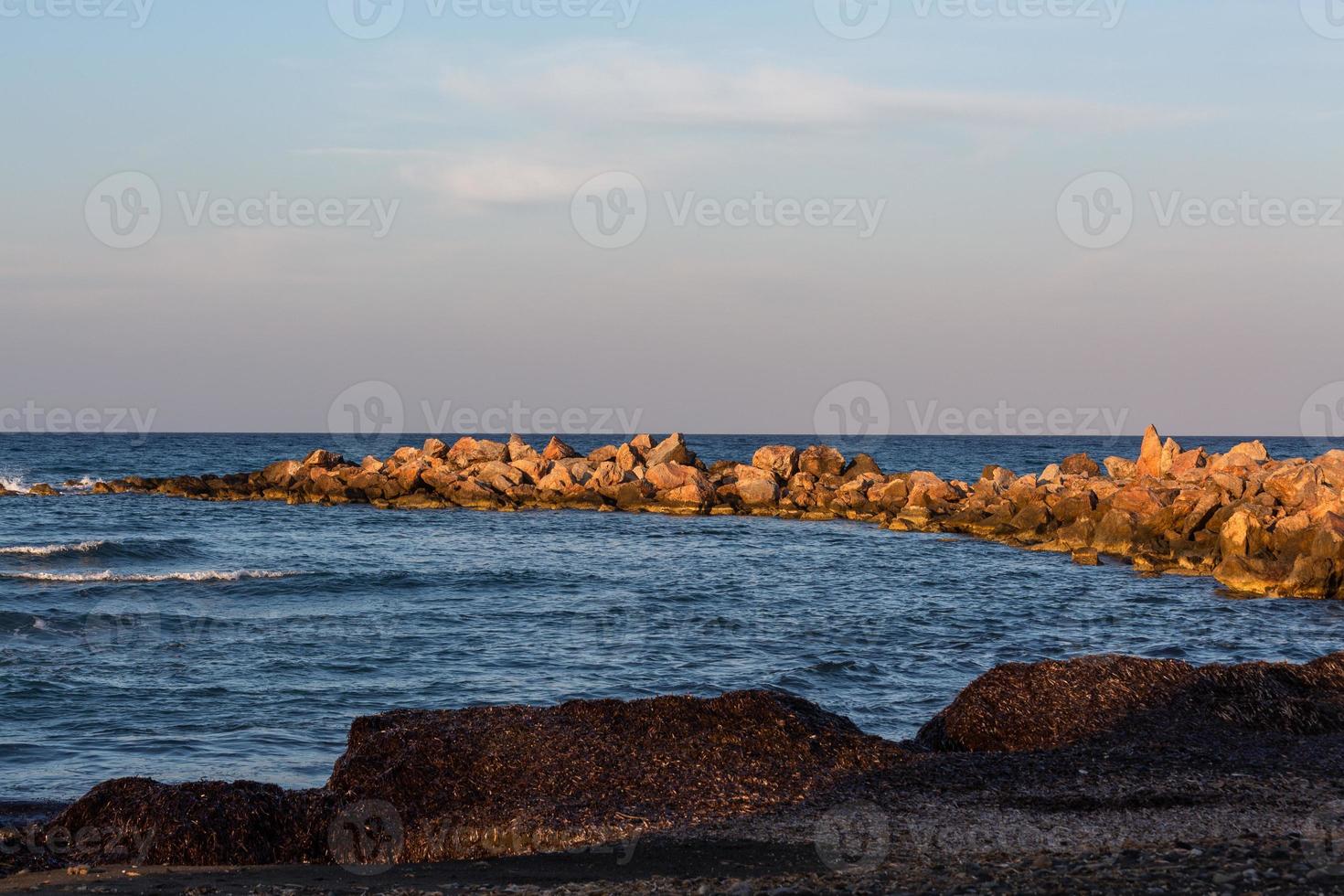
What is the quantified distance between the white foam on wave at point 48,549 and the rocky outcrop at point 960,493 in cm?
1727

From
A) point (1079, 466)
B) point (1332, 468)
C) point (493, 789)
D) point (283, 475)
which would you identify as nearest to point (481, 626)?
point (493, 789)

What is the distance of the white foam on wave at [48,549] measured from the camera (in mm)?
31844

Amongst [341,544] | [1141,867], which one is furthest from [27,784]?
[341,544]

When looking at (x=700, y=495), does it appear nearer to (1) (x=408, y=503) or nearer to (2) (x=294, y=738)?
(1) (x=408, y=503)

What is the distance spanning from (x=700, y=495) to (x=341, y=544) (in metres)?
16.7

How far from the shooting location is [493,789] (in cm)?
962

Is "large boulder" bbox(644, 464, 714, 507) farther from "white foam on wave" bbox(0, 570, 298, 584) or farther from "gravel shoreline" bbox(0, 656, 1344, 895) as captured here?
"gravel shoreline" bbox(0, 656, 1344, 895)

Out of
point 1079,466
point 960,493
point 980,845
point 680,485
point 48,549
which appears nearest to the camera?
point 980,845

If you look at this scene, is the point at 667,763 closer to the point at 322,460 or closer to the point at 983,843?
the point at 983,843

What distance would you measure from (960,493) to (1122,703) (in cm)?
3549

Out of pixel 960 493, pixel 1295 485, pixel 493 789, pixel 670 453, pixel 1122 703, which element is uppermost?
pixel 1295 485

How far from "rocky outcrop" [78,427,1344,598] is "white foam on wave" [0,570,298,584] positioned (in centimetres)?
2054

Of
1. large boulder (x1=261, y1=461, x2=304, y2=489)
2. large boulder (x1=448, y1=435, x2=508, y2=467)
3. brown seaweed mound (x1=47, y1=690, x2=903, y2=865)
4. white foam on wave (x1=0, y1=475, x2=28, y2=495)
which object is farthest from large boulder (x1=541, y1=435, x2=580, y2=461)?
brown seaweed mound (x1=47, y1=690, x2=903, y2=865)

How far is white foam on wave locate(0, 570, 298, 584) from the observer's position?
2705 cm
